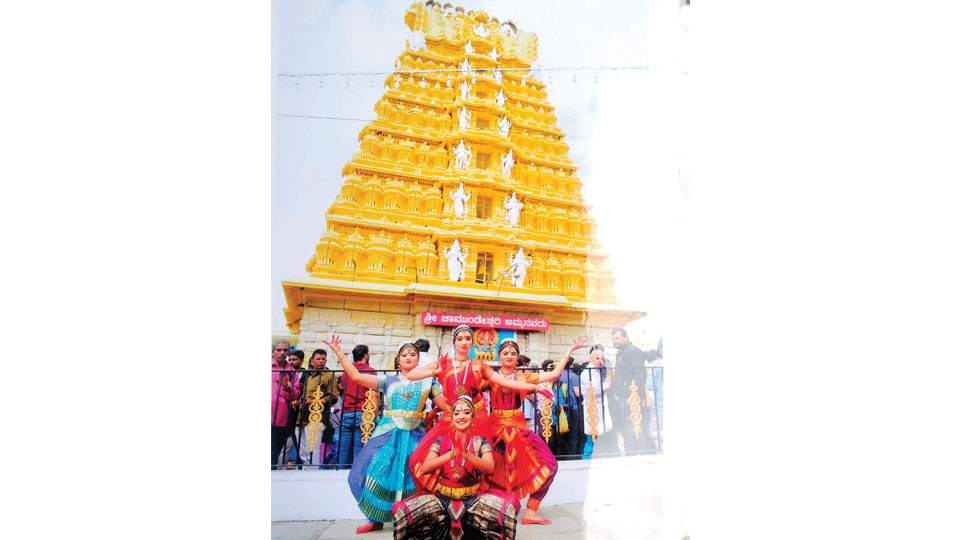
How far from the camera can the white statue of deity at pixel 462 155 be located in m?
2.92

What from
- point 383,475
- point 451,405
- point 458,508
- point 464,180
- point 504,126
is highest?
point 504,126

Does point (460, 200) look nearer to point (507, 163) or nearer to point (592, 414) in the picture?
point (507, 163)

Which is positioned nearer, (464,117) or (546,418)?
(546,418)

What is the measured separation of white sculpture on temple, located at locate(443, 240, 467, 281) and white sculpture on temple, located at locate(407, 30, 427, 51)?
1.14 meters

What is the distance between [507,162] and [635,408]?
1.57 metres

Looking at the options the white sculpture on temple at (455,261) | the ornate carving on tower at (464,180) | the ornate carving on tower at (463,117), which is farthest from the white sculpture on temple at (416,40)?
the white sculpture on temple at (455,261)

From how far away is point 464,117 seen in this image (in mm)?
2953

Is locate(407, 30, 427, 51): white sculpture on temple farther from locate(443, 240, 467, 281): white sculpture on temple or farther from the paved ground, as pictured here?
the paved ground

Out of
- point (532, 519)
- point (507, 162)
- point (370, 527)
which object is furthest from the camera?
point (507, 162)

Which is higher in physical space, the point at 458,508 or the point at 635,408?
the point at 635,408

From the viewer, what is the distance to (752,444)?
278 centimetres

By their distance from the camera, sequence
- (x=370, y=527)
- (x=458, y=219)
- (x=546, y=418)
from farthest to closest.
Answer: (x=458, y=219)
(x=546, y=418)
(x=370, y=527)

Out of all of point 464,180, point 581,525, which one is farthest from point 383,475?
point 464,180
